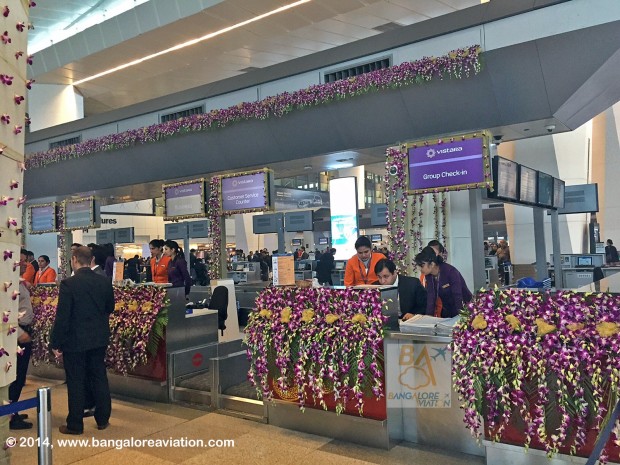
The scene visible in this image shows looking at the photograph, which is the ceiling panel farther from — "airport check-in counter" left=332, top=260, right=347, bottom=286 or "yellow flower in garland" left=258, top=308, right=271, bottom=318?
"yellow flower in garland" left=258, top=308, right=271, bottom=318

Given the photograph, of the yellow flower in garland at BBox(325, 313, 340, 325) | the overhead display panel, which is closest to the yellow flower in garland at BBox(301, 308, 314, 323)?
the yellow flower in garland at BBox(325, 313, 340, 325)

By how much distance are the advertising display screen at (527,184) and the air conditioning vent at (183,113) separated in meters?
6.38

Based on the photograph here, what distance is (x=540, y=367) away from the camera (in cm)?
318

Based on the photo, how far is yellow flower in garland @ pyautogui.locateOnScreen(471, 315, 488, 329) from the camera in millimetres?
3414

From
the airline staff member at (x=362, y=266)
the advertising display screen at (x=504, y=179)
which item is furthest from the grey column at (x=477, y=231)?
the airline staff member at (x=362, y=266)

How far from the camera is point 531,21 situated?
21.4 feet

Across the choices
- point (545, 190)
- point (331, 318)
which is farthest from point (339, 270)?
point (331, 318)

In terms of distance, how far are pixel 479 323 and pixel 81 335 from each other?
343 centimetres

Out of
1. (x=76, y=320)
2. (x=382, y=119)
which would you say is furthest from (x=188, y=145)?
(x=76, y=320)

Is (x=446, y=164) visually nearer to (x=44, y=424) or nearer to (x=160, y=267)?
(x=160, y=267)

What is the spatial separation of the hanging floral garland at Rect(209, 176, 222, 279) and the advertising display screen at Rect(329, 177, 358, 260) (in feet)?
9.01

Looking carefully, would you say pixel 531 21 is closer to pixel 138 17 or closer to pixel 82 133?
pixel 138 17

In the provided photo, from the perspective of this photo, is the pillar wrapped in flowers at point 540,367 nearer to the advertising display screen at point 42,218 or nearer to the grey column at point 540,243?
Answer: the grey column at point 540,243

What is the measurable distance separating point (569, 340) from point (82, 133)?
42.7ft
